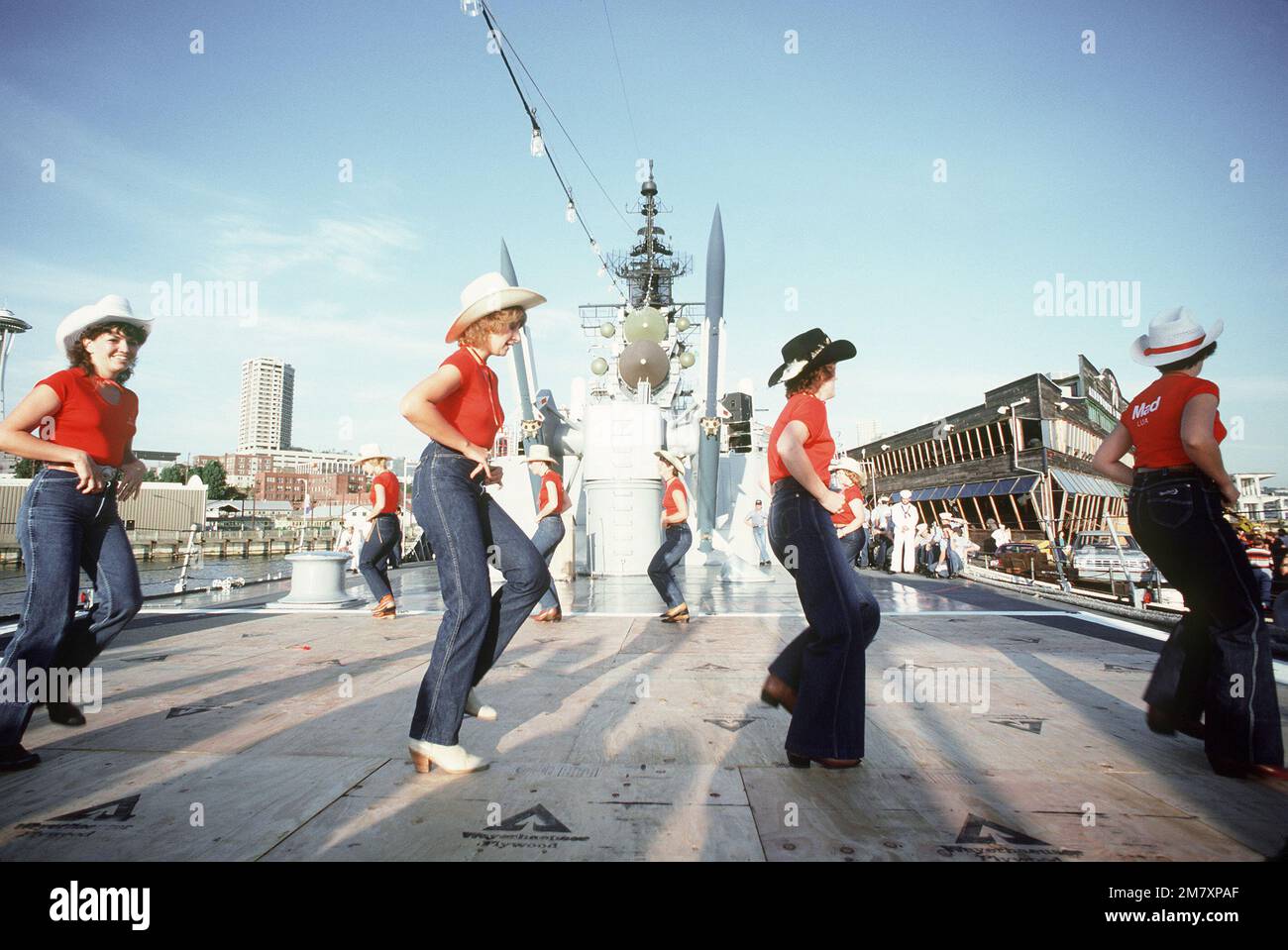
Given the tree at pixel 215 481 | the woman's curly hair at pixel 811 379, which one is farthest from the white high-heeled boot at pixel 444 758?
the tree at pixel 215 481

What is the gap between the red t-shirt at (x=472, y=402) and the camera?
2449mm

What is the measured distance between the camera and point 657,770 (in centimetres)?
235

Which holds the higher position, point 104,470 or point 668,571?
point 104,470

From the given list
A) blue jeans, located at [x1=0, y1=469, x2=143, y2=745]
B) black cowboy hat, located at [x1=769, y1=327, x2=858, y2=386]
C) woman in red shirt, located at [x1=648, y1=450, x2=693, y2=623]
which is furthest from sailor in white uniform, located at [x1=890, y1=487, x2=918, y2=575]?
blue jeans, located at [x1=0, y1=469, x2=143, y2=745]

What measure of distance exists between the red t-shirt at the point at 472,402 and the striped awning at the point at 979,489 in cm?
3215

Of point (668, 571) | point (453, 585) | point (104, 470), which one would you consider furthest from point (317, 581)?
point (453, 585)

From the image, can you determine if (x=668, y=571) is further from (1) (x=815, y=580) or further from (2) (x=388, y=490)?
(1) (x=815, y=580)

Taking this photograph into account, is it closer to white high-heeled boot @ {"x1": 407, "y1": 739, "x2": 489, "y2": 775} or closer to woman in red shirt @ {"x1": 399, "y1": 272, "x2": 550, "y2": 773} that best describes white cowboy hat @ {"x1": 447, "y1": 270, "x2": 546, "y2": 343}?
woman in red shirt @ {"x1": 399, "y1": 272, "x2": 550, "y2": 773}

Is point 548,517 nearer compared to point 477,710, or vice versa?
point 477,710

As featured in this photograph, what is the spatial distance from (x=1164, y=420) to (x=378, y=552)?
20.7 feet

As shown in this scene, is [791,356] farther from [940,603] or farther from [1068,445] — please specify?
[1068,445]

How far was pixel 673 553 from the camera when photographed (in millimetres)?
6680

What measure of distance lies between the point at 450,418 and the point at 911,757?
209 cm
